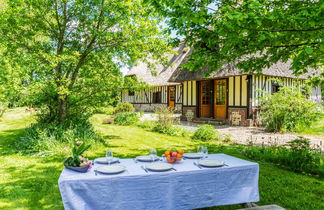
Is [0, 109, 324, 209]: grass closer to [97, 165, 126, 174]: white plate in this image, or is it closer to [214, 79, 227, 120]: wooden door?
[97, 165, 126, 174]: white plate

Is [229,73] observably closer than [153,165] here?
No

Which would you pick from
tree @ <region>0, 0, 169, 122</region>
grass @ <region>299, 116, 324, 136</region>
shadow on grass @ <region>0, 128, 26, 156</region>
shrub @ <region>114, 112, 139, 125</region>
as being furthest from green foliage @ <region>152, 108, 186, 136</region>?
shadow on grass @ <region>0, 128, 26, 156</region>

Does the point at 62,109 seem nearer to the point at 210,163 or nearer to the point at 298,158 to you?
the point at 210,163

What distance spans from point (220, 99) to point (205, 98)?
1.09 m

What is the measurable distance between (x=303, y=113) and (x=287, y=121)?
639 mm

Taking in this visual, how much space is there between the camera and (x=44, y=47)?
6.93 m

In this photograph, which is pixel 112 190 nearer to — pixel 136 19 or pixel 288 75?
pixel 136 19

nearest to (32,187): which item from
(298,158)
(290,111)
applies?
(298,158)

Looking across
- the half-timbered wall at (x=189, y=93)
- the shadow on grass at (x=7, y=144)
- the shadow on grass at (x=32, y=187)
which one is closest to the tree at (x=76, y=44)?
the shadow on grass at (x=7, y=144)

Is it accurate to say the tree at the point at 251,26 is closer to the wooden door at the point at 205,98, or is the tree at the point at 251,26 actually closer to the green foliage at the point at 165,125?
the green foliage at the point at 165,125

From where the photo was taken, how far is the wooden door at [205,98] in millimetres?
14361

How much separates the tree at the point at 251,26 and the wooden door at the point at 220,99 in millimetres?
8379

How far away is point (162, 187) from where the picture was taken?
8.35 ft

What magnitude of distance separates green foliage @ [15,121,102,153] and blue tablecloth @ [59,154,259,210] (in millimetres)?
4248
